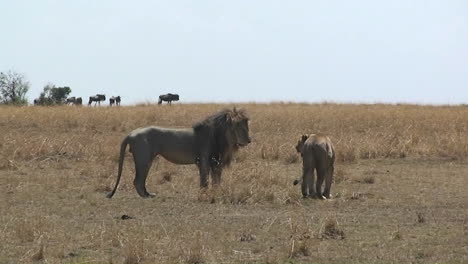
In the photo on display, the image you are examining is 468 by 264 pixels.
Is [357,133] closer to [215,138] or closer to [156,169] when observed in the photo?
[156,169]

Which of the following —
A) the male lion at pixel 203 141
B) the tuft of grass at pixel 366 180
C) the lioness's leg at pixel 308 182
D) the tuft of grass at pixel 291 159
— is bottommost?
the tuft of grass at pixel 366 180

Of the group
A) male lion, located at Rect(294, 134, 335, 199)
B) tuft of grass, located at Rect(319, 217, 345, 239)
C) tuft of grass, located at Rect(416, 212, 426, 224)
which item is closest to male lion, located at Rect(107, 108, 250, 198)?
male lion, located at Rect(294, 134, 335, 199)

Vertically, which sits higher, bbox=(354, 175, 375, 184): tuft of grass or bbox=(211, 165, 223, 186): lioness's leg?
bbox=(211, 165, 223, 186): lioness's leg

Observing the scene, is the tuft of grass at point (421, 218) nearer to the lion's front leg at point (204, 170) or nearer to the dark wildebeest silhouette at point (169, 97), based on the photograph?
the lion's front leg at point (204, 170)

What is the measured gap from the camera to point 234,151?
1512 centimetres

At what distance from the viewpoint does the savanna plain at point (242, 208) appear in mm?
8898

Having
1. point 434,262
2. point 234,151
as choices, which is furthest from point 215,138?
point 434,262

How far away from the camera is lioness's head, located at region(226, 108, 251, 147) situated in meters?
14.8

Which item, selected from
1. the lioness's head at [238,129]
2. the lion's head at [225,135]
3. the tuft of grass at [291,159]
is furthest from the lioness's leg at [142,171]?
the tuft of grass at [291,159]

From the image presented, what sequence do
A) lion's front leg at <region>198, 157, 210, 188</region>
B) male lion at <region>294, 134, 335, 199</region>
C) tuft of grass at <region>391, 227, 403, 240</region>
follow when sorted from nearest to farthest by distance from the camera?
tuft of grass at <region>391, 227, 403, 240</region> → male lion at <region>294, 134, 335, 199</region> → lion's front leg at <region>198, 157, 210, 188</region>

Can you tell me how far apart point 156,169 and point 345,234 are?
356 inches

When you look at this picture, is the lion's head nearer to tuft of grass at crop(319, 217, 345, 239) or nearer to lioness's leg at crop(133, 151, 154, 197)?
lioness's leg at crop(133, 151, 154, 197)

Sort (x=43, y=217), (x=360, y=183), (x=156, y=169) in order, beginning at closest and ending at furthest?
(x=43, y=217) < (x=360, y=183) < (x=156, y=169)

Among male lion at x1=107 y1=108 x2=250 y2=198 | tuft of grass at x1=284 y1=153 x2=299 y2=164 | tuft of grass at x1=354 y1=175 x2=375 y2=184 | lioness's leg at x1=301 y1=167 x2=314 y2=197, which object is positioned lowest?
tuft of grass at x1=354 y1=175 x2=375 y2=184
